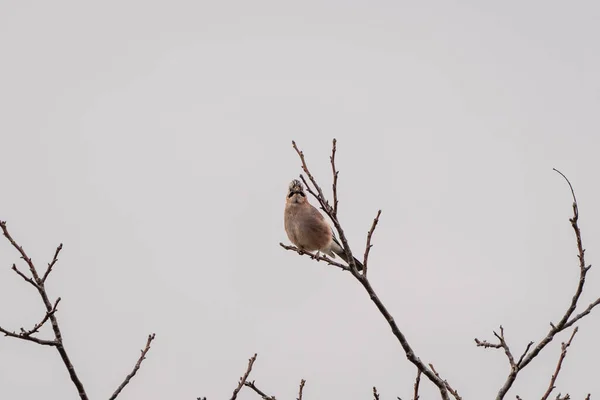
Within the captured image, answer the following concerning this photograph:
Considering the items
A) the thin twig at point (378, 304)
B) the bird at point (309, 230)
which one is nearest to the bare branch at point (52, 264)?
the thin twig at point (378, 304)

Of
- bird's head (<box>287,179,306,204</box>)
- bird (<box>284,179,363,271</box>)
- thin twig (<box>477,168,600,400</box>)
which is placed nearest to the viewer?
thin twig (<box>477,168,600,400</box>)

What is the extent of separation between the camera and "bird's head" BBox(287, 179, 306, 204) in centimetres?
1038

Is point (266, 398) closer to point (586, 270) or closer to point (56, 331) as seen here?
point (56, 331)

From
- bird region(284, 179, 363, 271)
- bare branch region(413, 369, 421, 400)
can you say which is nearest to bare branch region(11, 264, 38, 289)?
bare branch region(413, 369, 421, 400)

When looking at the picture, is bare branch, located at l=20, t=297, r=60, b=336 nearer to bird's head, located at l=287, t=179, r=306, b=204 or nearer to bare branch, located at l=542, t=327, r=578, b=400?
bare branch, located at l=542, t=327, r=578, b=400

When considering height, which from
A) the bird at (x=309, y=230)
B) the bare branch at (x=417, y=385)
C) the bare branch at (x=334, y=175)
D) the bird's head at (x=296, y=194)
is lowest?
the bare branch at (x=417, y=385)

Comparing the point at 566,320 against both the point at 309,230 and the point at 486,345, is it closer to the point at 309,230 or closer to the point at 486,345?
the point at 486,345

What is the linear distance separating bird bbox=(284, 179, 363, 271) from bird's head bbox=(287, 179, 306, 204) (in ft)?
0.14

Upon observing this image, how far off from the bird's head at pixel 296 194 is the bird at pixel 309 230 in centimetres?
4

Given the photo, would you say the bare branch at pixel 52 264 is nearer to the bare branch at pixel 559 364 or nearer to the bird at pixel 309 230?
the bare branch at pixel 559 364

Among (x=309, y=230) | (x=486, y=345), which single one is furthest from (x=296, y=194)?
(x=486, y=345)

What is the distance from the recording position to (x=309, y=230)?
32.3ft

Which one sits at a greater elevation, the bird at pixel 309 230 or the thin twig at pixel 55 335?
the bird at pixel 309 230

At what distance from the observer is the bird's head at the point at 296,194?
1038 centimetres
